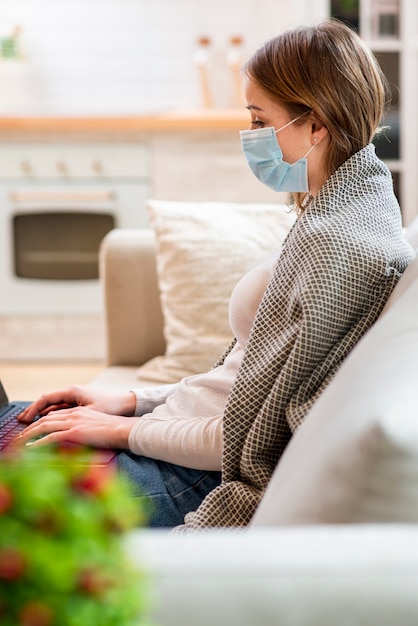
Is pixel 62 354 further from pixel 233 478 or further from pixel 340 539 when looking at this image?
pixel 340 539

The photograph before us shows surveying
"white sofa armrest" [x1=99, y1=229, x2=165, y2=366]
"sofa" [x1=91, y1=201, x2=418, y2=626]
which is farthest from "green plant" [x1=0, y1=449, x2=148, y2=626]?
"white sofa armrest" [x1=99, y1=229, x2=165, y2=366]

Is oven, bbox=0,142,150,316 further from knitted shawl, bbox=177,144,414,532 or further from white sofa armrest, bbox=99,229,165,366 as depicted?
knitted shawl, bbox=177,144,414,532

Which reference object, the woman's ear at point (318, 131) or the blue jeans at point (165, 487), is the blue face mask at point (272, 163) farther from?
the blue jeans at point (165, 487)

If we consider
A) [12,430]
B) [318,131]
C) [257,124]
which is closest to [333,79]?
[318,131]

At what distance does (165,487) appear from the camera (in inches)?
58.1

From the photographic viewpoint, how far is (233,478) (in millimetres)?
1348

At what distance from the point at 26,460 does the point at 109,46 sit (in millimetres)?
4365

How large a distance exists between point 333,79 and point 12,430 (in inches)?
31.1

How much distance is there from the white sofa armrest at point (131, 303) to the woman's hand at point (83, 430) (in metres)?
0.86

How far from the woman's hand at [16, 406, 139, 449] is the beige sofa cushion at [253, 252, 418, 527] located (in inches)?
25.1

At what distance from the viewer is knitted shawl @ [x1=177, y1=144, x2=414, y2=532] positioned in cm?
127

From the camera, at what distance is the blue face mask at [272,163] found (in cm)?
161

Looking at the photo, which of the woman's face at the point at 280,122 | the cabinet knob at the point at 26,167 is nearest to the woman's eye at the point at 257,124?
the woman's face at the point at 280,122

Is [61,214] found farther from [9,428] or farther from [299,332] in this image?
[299,332]
